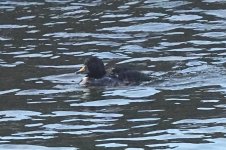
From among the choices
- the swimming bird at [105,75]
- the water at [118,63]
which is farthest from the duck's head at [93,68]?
the water at [118,63]

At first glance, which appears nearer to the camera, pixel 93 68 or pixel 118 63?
pixel 93 68

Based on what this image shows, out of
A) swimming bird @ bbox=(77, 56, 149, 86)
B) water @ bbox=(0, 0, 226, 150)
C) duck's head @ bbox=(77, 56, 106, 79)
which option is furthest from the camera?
duck's head @ bbox=(77, 56, 106, 79)

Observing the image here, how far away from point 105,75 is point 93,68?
12.7 inches

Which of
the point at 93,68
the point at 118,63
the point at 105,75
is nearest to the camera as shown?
the point at 105,75

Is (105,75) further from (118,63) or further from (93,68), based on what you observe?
(118,63)

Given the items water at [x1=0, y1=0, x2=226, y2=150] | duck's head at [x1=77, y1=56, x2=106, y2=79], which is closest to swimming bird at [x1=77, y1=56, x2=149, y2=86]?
duck's head at [x1=77, y1=56, x2=106, y2=79]

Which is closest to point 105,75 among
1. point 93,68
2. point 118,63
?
point 93,68

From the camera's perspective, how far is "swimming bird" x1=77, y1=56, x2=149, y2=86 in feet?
61.7

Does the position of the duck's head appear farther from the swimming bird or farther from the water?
the water

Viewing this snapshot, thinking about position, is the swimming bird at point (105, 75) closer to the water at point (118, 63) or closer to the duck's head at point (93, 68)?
the duck's head at point (93, 68)

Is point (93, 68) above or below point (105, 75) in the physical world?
above

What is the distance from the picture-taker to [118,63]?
69.0ft

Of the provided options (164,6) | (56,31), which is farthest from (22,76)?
(164,6)

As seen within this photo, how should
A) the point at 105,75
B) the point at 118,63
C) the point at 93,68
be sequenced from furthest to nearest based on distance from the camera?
1. the point at 118,63
2. the point at 93,68
3. the point at 105,75
